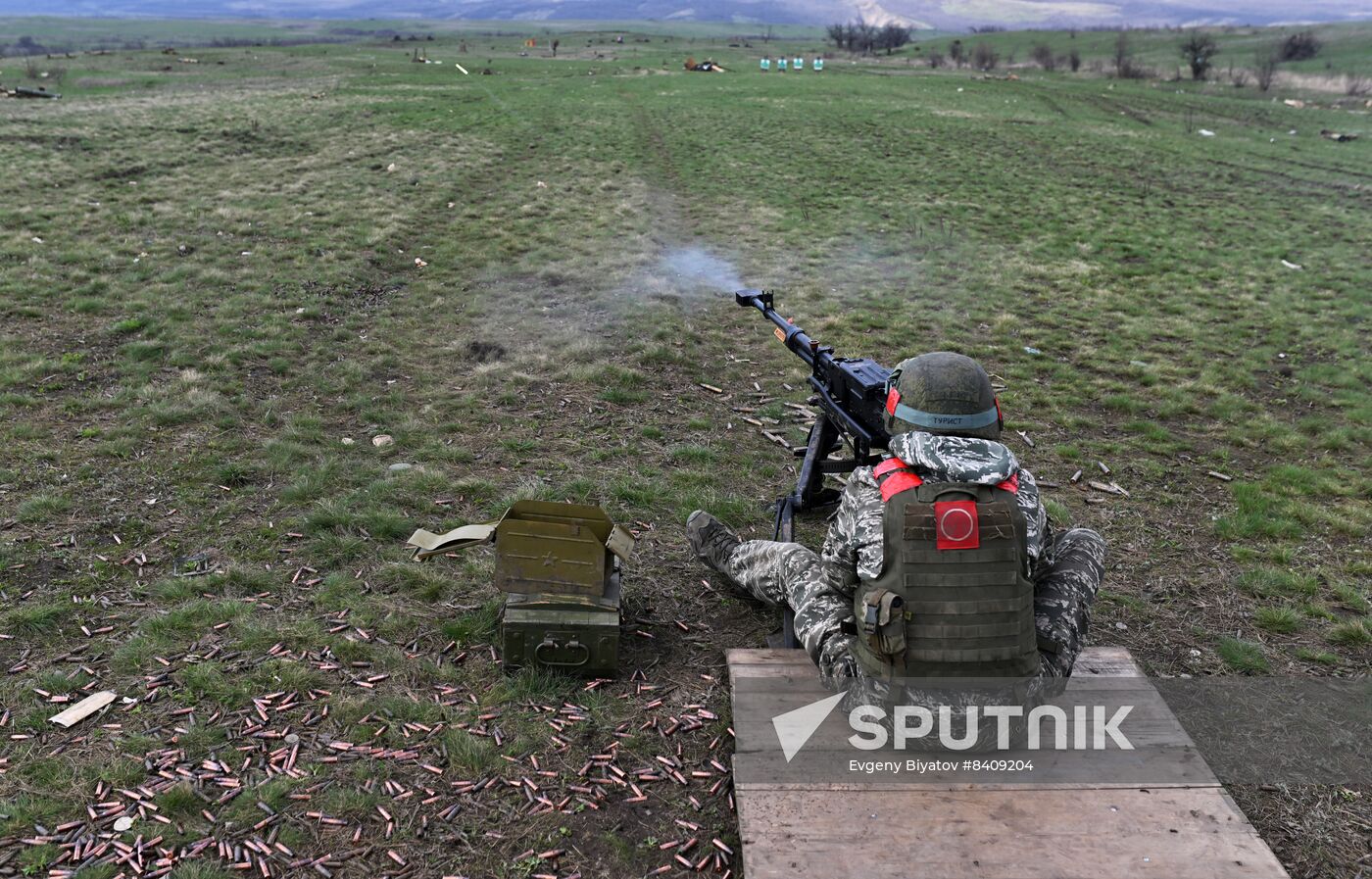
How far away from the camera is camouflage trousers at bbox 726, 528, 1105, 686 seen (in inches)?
169

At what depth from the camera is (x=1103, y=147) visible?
86.1 feet

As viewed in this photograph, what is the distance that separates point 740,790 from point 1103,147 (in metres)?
27.4

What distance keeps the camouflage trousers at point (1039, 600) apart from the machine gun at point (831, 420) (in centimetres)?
30

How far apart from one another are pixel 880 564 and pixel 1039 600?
3.55 ft

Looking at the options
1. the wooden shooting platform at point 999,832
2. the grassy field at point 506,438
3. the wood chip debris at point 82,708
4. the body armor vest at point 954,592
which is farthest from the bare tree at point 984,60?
the wood chip debris at point 82,708

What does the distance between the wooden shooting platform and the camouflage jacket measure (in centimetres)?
95

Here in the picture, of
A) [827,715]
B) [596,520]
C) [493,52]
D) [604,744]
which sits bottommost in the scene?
[604,744]

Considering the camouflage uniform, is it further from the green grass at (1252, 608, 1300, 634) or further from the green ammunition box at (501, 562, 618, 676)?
the green grass at (1252, 608, 1300, 634)

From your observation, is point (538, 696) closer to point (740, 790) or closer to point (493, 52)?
point (740, 790)

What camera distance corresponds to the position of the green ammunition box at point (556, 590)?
477 cm

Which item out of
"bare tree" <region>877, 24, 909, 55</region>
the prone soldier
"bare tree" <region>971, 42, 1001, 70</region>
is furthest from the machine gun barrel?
"bare tree" <region>877, 24, 909, 55</region>

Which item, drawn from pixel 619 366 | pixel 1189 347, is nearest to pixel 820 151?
pixel 1189 347

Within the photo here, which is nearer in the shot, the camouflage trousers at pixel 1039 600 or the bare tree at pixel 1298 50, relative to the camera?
the camouflage trousers at pixel 1039 600

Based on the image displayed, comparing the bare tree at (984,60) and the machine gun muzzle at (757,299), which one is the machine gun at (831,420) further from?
the bare tree at (984,60)
